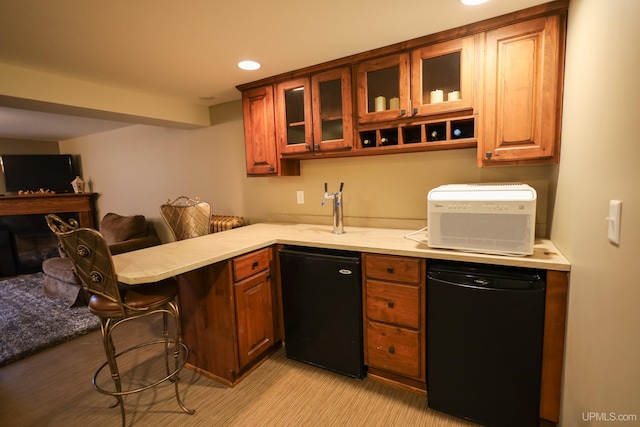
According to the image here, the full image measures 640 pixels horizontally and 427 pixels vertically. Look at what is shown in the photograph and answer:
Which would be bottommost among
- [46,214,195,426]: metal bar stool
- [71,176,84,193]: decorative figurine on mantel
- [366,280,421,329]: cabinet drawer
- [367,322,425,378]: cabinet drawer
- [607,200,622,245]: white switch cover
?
[367,322,425,378]: cabinet drawer

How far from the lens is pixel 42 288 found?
3.98 meters

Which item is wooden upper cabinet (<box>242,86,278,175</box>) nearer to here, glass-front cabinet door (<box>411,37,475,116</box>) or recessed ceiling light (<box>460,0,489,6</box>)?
glass-front cabinet door (<box>411,37,475,116</box>)

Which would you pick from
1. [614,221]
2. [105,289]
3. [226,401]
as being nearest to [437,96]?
[614,221]

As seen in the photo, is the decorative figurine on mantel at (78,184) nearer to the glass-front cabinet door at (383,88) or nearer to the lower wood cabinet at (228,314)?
the lower wood cabinet at (228,314)

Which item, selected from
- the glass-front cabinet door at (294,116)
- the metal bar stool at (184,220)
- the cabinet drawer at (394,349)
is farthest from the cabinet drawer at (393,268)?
the metal bar stool at (184,220)

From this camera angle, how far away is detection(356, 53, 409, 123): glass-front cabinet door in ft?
6.50

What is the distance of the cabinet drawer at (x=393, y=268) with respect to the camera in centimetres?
174

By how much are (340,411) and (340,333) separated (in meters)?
0.43

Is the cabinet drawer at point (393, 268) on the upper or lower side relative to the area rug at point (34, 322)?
upper

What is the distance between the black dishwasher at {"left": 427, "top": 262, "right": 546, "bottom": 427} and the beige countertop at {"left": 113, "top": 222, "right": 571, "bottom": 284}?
0.24 ft

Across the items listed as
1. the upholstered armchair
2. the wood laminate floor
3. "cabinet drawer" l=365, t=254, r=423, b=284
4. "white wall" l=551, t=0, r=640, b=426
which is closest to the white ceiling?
"white wall" l=551, t=0, r=640, b=426

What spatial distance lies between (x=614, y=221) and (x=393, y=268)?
1050 mm

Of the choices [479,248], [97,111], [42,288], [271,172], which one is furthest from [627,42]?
[42,288]
